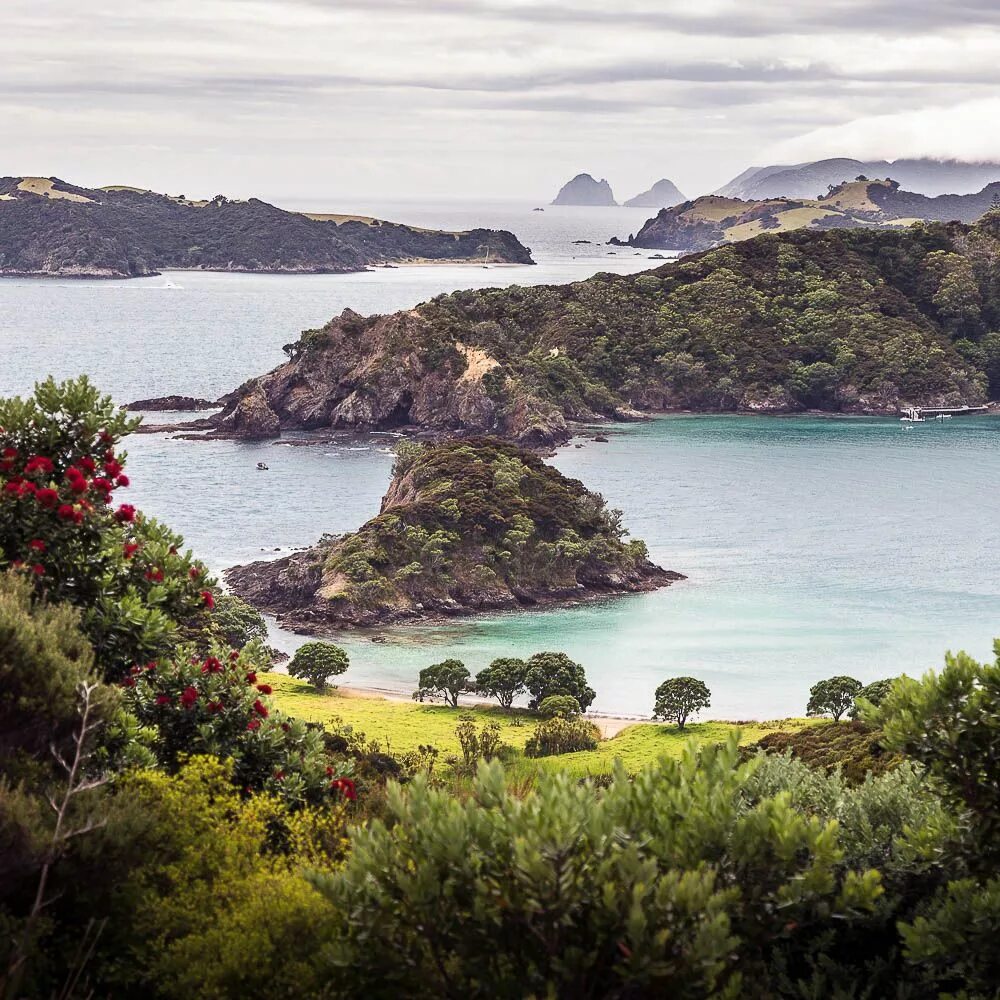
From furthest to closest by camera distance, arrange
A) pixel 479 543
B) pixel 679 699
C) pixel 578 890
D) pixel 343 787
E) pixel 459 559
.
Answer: pixel 479 543
pixel 459 559
pixel 679 699
pixel 343 787
pixel 578 890

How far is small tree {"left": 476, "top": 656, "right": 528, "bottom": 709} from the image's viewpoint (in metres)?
59.1

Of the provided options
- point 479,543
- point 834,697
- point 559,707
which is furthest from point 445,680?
point 479,543

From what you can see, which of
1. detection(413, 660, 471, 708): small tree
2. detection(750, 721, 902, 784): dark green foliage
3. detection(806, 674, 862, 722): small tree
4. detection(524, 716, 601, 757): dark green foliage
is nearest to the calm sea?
detection(806, 674, 862, 722): small tree

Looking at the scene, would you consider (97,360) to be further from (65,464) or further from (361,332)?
(65,464)

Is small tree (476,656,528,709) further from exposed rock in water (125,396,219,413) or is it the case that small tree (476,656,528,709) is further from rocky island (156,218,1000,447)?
exposed rock in water (125,396,219,413)

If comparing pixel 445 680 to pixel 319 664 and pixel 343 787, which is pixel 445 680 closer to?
pixel 319 664

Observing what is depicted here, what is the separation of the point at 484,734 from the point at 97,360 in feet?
475

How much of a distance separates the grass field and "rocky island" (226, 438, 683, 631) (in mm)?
13412

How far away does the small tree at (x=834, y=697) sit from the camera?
5553 centimetres

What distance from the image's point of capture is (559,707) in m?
56.9

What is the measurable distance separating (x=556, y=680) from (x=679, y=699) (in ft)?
19.6

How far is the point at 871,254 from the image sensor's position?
167 m

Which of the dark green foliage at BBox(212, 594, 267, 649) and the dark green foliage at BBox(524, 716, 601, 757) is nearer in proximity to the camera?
the dark green foliage at BBox(524, 716, 601, 757)

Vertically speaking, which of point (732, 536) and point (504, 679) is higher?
point (732, 536)
